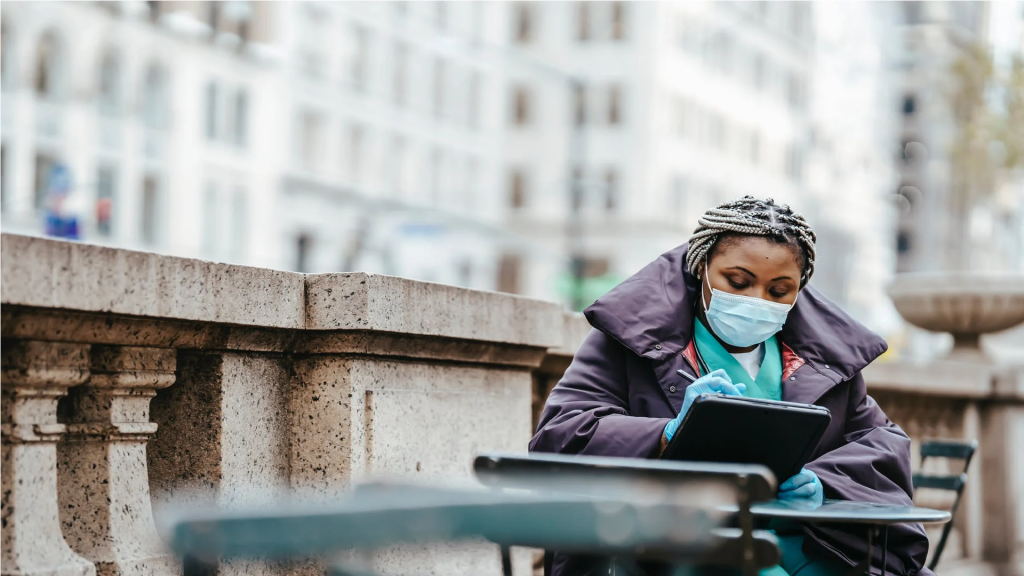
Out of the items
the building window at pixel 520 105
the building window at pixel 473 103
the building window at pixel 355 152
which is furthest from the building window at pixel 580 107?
the building window at pixel 355 152

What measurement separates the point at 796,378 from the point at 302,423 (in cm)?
127

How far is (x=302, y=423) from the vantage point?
4.05 m

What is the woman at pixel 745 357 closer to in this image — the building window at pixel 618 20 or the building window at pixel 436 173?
the building window at pixel 436 173

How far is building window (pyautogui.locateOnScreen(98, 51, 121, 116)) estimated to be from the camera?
139ft

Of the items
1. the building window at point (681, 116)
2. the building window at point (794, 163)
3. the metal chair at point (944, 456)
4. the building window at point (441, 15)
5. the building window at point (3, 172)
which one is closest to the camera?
the metal chair at point (944, 456)

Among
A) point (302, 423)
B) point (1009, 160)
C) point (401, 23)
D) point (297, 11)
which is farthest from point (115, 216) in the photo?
point (302, 423)

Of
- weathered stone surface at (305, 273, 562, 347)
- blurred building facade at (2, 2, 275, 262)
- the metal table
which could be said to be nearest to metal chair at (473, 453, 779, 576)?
the metal table

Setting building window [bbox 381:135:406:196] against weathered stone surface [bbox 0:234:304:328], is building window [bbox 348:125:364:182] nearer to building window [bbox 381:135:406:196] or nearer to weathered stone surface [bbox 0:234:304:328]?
building window [bbox 381:135:406:196]

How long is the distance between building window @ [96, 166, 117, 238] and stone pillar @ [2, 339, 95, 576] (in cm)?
3708

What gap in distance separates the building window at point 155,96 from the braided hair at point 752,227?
4177 centimetres

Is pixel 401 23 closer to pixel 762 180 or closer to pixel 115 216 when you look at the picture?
pixel 115 216

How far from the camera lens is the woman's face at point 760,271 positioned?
3727 mm

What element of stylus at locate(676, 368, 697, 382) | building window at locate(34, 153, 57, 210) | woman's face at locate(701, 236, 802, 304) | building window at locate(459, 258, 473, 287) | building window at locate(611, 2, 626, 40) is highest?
building window at locate(611, 2, 626, 40)

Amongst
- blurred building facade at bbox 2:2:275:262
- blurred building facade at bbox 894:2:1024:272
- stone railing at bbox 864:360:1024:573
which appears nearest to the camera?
stone railing at bbox 864:360:1024:573
